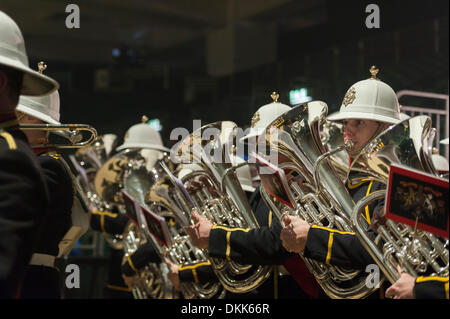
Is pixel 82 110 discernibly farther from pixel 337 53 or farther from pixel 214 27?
pixel 337 53

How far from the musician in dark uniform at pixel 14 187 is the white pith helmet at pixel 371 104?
163cm

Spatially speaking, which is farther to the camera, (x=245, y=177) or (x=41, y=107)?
(x=245, y=177)

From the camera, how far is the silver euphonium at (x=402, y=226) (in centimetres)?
215

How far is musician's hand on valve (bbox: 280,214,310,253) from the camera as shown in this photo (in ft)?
9.10

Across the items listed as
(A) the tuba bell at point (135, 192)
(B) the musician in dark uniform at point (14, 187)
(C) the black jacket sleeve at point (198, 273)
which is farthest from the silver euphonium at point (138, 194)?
(B) the musician in dark uniform at point (14, 187)

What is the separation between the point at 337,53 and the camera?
6.15 meters

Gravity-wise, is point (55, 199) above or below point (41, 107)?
below

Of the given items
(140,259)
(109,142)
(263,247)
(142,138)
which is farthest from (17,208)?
(109,142)

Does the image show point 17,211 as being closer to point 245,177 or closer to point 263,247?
point 263,247

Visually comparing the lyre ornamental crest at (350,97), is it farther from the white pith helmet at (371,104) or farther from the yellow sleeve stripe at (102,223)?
the yellow sleeve stripe at (102,223)

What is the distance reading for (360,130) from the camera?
2.90 metres

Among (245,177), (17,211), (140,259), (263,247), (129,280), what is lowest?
(129,280)

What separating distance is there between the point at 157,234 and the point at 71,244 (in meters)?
1.11

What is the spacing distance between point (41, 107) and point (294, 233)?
116 centimetres
